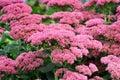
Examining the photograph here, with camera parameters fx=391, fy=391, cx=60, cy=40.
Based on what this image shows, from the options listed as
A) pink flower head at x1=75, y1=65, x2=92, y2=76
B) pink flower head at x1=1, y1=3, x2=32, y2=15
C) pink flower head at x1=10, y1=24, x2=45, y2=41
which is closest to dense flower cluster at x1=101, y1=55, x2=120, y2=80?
pink flower head at x1=75, y1=65, x2=92, y2=76

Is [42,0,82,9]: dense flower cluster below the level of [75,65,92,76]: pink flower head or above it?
above

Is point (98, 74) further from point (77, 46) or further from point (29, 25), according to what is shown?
point (29, 25)

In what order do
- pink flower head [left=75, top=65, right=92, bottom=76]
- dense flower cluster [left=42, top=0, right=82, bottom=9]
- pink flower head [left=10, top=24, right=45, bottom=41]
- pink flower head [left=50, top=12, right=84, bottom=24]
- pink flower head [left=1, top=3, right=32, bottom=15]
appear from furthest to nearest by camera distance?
dense flower cluster [left=42, top=0, right=82, bottom=9]
pink flower head [left=1, top=3, right=32, bottom=15]
pink flower head [left=50, top=12, right=84, bottom=24]
pink flower head [left=10, top=24, right=45, bottom=41]
pink flower head [left=75, top=65, right=92, bottom=76]

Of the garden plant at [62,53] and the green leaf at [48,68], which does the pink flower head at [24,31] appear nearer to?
the garden plant at [62,53]

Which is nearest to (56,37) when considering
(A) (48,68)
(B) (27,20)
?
(A) (48,68)

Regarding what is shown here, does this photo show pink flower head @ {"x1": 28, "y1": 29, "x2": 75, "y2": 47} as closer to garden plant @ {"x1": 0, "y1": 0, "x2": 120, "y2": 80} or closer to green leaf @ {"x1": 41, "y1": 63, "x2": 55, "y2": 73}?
garden plant @ {"x1": 0, "y1": 0, "x2": 120, "y2": 80}

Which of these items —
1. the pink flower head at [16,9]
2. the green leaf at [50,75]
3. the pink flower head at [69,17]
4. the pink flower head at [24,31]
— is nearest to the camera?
the green leaf at [50,75]

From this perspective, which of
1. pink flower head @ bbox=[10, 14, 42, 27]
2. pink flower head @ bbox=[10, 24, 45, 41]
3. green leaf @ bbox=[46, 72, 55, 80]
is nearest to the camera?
green leaf @ bbox=[46, 72, 55, 80]

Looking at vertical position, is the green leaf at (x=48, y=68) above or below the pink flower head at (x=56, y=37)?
below

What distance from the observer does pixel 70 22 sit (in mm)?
4309

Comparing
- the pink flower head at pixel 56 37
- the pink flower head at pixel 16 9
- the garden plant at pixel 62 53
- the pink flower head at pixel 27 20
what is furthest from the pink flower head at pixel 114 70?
the pink flower head at pixel 16 9

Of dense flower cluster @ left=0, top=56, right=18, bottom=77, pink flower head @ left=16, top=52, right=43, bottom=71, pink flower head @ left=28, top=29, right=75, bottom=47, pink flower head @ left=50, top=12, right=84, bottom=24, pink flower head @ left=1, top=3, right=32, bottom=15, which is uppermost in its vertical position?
pink flower head @ left=28, top=29, right=75, bottom=47

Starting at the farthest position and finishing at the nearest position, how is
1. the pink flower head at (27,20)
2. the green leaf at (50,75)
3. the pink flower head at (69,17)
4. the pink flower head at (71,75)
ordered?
the pink flower head at (69,17) < the pink flower head at (27,20) < the green leaf at (50,75) < the pink flower head at (71,75)

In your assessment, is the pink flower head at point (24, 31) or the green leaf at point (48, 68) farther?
the pink flower head at point (24, 31)
